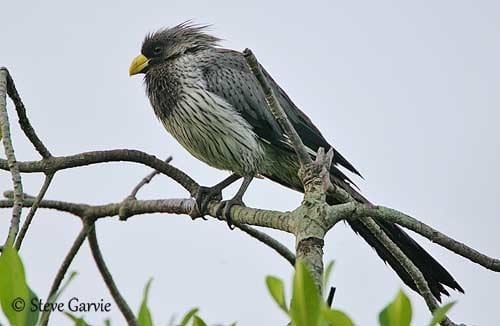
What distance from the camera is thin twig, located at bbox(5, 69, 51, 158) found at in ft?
13.3

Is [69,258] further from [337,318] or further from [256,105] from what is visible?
[337,318]

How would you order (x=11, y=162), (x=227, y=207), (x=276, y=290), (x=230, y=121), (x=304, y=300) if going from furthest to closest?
(x=230, y=121)
(x=227, y=207)
(x=11, y=162)
(x=276, y=290)
(x=304, y=300)

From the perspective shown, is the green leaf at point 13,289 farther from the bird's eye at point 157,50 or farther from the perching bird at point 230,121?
A: the bird's eye at point 157,50

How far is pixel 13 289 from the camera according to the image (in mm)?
1919

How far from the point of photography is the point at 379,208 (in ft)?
10.3

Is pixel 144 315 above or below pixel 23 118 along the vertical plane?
below

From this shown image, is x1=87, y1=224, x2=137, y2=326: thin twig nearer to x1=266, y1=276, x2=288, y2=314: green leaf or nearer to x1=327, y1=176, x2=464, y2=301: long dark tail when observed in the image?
x1=327, y1=176, x2=464, y2=301: long dark tail

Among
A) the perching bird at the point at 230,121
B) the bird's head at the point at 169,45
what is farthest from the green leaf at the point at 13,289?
the bird's head at the point at 169,45

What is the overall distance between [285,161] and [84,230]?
159cm

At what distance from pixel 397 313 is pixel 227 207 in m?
2.89

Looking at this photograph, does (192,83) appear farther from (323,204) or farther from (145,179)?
(323,204)

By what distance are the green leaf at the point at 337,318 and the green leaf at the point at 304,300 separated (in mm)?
50

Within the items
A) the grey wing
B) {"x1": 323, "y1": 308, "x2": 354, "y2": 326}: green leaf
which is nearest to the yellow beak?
the grey wing

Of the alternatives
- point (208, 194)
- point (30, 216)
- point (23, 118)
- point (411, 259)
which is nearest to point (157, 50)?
point (208, 194)
